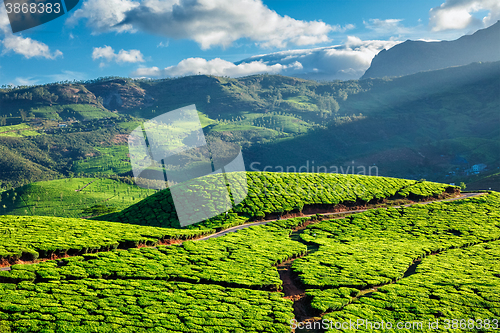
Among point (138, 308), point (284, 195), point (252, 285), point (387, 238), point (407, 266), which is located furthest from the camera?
point (284, 195)

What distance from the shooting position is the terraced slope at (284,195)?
206ft

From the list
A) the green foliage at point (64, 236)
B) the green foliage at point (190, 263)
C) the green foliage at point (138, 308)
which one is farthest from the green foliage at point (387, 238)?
the green foliage at point (64, 236)

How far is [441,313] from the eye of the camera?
101ft

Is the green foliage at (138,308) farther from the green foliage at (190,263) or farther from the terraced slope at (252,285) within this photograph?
the green foliage at (190,263)

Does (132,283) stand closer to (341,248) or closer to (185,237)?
(185,237)

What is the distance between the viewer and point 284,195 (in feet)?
228

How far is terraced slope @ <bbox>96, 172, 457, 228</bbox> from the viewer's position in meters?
62.7

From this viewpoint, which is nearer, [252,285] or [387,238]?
[252,285]

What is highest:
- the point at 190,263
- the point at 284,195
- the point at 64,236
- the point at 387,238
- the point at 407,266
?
the point at 64,236

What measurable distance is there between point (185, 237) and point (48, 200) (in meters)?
187

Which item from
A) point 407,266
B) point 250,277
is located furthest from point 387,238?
point 250,277

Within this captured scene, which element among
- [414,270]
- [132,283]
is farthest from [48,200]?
[414,270]

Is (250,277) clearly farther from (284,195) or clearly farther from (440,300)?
(284,195)

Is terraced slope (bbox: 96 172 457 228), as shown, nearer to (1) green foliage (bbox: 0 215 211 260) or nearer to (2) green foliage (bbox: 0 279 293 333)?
(1) green foliage (bbox: 0 215 211 260)
